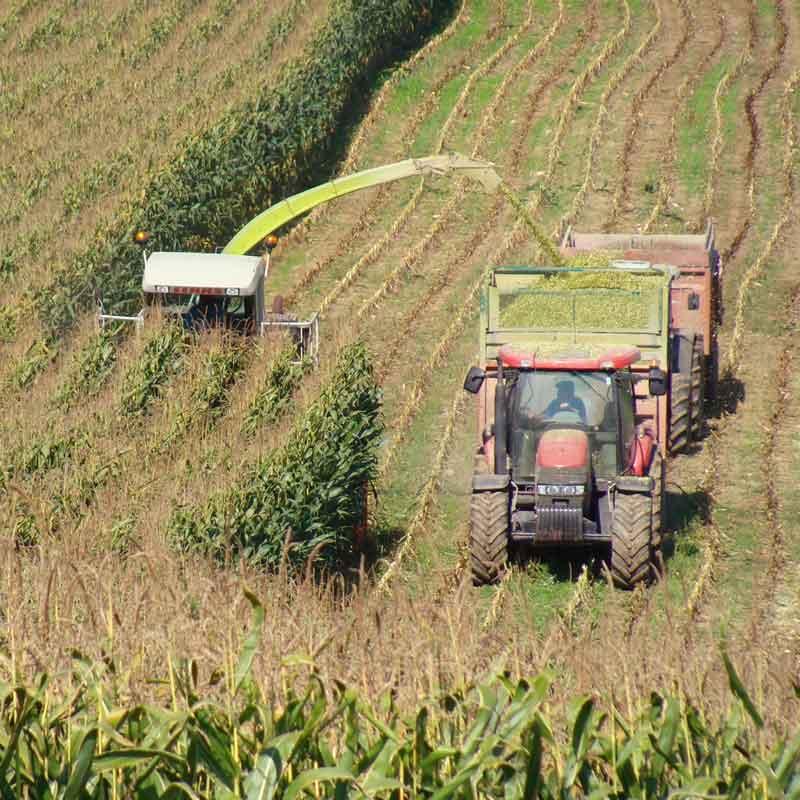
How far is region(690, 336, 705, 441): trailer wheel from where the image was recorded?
17719 mm

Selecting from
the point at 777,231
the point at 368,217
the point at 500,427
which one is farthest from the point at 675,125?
the point at 500,427

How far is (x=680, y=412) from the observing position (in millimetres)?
17375

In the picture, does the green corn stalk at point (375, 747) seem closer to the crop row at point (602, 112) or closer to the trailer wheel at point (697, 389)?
the trailer wheel at point (697, 389)

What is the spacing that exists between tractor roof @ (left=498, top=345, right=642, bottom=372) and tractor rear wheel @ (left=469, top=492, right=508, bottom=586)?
1.32m

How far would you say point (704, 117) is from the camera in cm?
3166

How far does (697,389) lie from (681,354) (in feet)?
1.51

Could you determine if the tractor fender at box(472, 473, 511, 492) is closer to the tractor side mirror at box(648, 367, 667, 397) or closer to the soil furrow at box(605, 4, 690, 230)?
the tractor side mirror at box(648, 367, 667, 397)

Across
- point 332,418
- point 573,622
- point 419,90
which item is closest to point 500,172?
point 419,90

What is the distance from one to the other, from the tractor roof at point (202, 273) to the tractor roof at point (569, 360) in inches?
223

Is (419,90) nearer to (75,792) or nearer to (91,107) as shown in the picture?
(91,107)

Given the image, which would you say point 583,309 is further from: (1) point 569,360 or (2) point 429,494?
(2) point 429,494

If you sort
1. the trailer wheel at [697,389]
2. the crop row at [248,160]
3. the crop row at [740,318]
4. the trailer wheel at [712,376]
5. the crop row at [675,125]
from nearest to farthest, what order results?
1. the crop row at [740,318]
2. the trailer wheel at [697,389]
3. the trailer wheel at [712,376]
4. the crop row at [248,160]
5. the crop row at [675,125]

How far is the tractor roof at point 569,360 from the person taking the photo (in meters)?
14.2

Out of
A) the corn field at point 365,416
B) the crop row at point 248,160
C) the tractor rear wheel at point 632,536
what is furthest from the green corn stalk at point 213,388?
the tractor rear wheel at point 632,536
